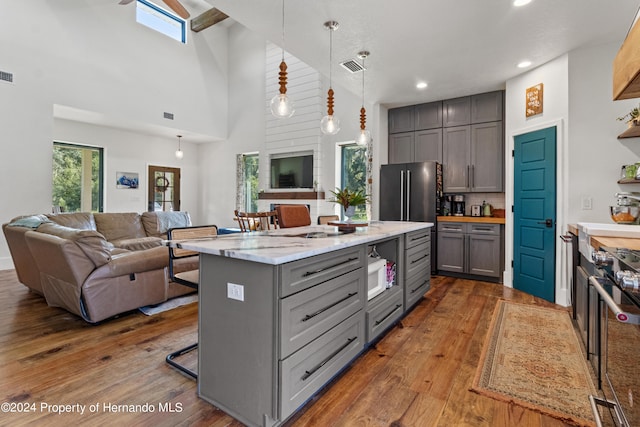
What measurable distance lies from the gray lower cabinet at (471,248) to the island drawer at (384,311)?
2.20 metres

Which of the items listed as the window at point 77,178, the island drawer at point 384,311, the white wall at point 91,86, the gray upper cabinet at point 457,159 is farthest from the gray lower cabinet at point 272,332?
the window at point 77,178

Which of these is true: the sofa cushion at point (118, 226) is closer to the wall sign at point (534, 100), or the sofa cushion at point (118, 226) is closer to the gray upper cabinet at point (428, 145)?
the gray upper cabinet at point (428, 145)

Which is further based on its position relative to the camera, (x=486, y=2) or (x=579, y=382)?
(x=486, y=2)

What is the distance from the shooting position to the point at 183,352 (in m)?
2.29

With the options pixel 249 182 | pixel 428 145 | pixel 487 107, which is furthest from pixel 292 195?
pixel 487 107

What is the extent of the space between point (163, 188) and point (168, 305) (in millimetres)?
5801

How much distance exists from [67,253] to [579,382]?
12.6ft

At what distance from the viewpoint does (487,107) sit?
4660 millimetres

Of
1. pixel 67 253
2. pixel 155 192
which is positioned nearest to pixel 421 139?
pixel 67 253

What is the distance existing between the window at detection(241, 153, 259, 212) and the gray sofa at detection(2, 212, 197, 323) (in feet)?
16.6

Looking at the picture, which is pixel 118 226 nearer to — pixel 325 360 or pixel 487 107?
pixel 325 360

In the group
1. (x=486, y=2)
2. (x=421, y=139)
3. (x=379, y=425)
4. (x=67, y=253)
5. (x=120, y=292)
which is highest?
(x=486, y=2)

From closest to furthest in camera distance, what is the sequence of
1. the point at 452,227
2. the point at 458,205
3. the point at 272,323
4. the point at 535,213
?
the point at 272,323
the point at 535,213
the point at 452,227
the point at 458,205

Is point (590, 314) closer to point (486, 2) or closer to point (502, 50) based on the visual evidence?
point (486, 2)
